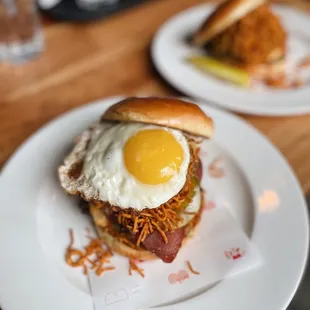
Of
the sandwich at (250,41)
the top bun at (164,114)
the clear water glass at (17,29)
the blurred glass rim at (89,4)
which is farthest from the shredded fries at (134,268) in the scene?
the blurred glass rim at (89,4)

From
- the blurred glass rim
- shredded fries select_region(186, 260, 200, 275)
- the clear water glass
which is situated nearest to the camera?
shredded fries select_region(186, 260, 200, 275)

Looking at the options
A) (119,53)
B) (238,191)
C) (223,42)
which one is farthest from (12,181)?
(223,42)

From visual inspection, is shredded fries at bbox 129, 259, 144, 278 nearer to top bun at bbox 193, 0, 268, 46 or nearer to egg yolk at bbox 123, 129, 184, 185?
egg yolk at bbox 123, 129, 184, 185

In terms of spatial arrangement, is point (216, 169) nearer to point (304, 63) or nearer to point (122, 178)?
point (122, 178)

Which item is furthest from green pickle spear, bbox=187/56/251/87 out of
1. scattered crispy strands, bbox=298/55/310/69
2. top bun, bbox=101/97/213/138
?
top bun, bbox=101/97/213/138

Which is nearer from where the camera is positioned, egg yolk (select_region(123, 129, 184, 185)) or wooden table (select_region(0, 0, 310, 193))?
egg yolk (select_region(123, 129, 184, 185))

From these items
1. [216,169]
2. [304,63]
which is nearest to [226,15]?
[304,63]

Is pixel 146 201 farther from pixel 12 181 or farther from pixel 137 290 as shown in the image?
pixel 12 181
